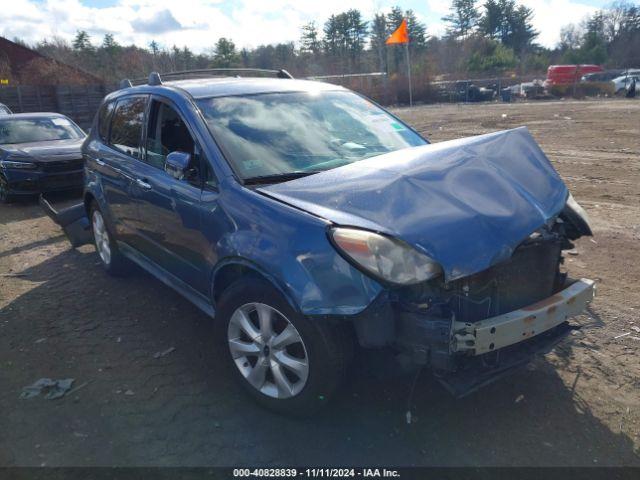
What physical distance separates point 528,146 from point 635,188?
5726mm

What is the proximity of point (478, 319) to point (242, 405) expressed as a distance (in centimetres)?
154

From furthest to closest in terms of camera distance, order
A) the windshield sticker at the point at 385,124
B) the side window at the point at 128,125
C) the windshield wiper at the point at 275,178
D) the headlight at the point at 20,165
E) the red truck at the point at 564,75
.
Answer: the red truck at the point at 564,75 → the headlight at the point at 20,165 → the side window at the point at 128,125 → the windshield sticker at the point at 385,124 → the windshield wiper at the point at 275,178

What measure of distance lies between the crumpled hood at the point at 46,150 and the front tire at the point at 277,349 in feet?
24.5

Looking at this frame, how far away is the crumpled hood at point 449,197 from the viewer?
8.38 feet

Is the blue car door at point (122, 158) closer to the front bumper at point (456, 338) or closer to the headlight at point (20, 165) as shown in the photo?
the front bumper at point (456, 338)

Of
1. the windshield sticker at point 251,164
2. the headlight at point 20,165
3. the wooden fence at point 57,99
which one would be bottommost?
the headlight at point 20,165

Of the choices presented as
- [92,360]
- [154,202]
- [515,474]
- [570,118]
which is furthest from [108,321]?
[570,118]

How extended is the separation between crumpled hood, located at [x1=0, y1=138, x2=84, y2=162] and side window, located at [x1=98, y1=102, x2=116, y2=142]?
4255 mm

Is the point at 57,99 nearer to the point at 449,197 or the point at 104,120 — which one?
the point at 104,120

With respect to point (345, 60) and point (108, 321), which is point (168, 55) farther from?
point (108, 321)

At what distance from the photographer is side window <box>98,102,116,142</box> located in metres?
5.17

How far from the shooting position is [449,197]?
280 cm

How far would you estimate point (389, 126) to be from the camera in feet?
14.0

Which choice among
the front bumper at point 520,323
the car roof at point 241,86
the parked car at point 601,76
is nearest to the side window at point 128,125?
the car roof at point 241,86
